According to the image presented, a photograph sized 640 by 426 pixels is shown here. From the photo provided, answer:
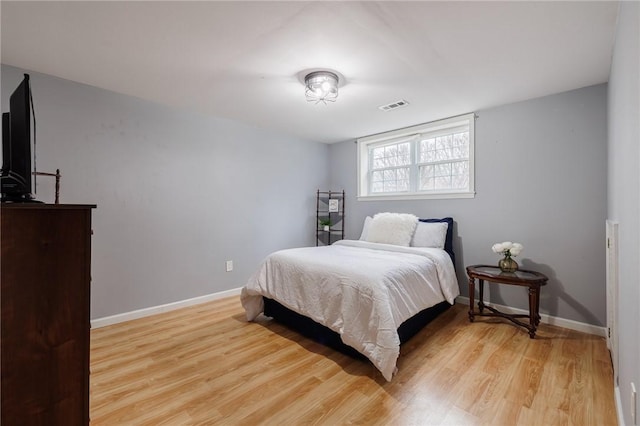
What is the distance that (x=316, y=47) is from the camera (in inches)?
77.4

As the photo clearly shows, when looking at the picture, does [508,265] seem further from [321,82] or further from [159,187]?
[159,187]

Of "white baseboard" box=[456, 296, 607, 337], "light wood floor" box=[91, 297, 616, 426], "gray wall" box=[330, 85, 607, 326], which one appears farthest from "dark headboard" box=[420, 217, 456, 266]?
"light wood floor" box=[91, 297, 616, 426]

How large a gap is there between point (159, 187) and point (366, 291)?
2.47 metres

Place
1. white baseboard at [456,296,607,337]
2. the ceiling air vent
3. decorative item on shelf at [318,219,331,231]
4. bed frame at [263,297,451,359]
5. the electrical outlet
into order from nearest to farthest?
the electrical outlet < bed frame at [263,297,451,359] < white baseboard at [456,296,607,337] < the ceiling air vent < decorative item on shelf at [318,219,331,231]

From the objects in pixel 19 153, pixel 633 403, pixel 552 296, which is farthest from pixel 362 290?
pixel 552 296

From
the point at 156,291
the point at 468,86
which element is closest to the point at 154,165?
the point at 156,291

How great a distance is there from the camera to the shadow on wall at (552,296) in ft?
8.41

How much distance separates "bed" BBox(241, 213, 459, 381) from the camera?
6.17ft

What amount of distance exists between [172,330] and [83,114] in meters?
2.15

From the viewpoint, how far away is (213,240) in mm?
3459

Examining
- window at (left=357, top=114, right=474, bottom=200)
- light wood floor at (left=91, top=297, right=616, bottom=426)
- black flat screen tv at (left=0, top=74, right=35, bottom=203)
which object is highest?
window at (left=357, top=114, right=474, bottom=200)

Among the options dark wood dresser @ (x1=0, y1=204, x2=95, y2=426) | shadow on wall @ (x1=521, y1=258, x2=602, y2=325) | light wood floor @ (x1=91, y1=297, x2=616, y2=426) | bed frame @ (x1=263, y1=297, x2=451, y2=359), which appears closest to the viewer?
dark wood dresser @ (x1=0, y1=204, x2=95, y2=426)

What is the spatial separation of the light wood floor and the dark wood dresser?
0.70m

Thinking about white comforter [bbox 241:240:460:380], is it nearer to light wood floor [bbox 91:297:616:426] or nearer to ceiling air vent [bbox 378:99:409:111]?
light wood floor [bbox 91:297:616:426]
